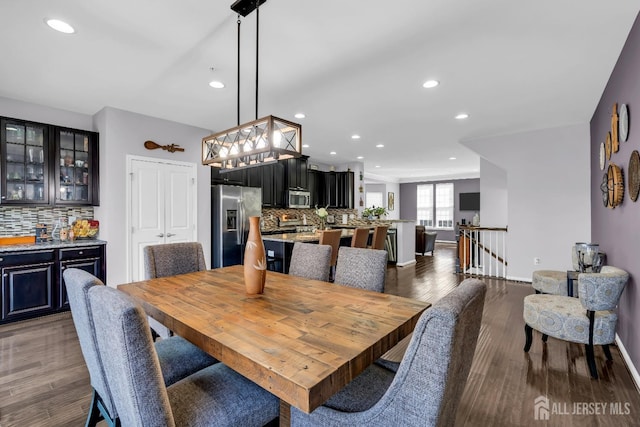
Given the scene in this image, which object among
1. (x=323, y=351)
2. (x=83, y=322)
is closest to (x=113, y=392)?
(x=83, y=322)

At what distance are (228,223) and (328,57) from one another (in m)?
3.21

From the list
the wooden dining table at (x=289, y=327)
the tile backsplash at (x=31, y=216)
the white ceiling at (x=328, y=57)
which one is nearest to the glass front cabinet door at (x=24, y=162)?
the tile backsplash at (x=31, y=216)

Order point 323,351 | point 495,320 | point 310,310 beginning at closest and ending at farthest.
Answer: point 323,351, point 310,310, point 495,320

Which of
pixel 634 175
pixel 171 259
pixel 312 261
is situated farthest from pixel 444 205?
pixel 171 259

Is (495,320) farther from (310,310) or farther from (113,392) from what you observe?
(113,392)

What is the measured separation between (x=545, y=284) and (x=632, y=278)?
1.16 metres

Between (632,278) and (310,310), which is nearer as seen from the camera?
(310,310)

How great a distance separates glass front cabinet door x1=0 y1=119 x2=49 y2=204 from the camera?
3428 millimetres

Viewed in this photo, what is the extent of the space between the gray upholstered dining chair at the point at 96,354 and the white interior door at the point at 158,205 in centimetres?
277

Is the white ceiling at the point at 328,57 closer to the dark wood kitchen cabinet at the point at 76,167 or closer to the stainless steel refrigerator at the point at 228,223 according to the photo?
the dark wood kitchen cabinet at the point at 76,167

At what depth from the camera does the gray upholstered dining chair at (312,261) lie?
241cm

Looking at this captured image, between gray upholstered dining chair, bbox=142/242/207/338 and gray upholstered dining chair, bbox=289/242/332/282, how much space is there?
894mm

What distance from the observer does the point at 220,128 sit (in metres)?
4.76

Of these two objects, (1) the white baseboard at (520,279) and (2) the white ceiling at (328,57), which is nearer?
(2) the white ceiling at (328,57)
